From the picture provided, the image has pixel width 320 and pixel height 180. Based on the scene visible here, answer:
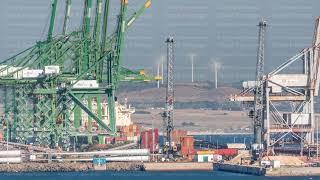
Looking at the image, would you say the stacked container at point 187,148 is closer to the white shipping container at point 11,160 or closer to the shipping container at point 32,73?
the white shipping container at point 11,160

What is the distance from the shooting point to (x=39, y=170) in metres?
105

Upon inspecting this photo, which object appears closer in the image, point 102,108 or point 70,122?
point 70,122

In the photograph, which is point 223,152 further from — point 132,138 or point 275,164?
point 132,138

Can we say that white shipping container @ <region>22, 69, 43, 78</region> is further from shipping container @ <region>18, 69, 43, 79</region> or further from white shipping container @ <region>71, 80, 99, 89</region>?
white shipping container @ <region>71, 80, 99, 89</region>

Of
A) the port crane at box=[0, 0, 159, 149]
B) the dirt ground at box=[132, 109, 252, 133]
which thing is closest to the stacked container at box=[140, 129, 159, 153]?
the port crane at box=[0, 0, 159, 149]

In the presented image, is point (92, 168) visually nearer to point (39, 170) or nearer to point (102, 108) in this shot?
point (39, 170)

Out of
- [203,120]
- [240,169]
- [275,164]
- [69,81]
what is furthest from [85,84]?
[203,120]

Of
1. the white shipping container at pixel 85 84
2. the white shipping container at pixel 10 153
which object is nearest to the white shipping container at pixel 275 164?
the white shipping container at pixel 10 153

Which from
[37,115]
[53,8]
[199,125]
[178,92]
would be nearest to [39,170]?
[37,115]

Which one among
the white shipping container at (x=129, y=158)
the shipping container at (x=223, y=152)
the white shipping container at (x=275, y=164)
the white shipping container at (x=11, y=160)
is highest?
the shipping container at (x=223, y=152)

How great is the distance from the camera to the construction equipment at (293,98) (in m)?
109

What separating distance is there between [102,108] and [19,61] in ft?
22.9

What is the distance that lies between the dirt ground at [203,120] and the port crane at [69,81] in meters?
42.6

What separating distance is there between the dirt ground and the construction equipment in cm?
5194
